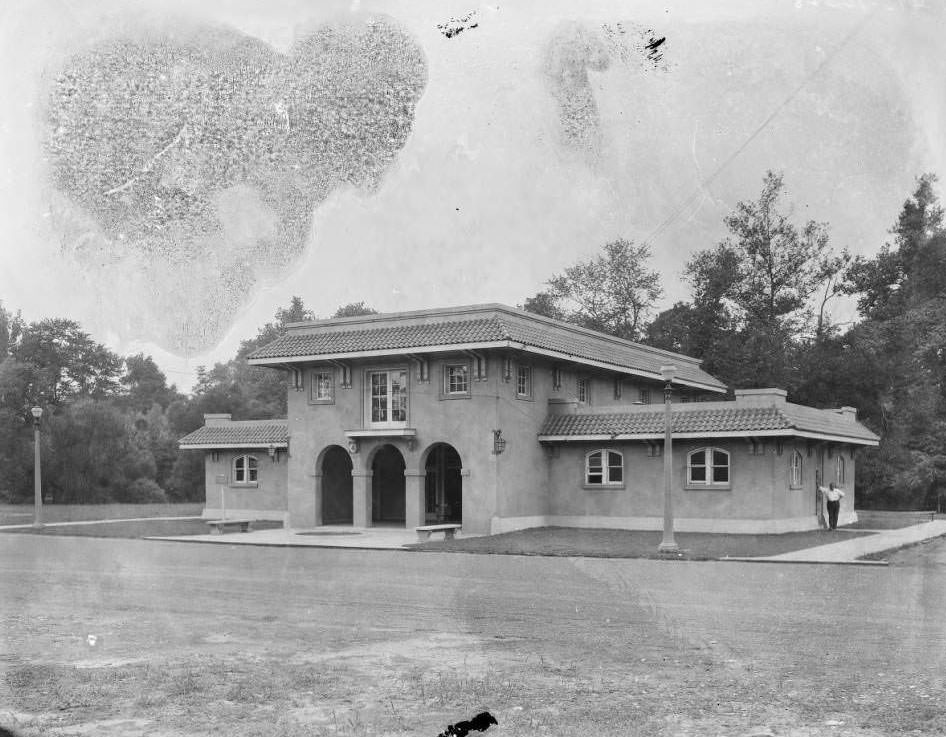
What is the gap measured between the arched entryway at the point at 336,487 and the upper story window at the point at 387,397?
2.69m

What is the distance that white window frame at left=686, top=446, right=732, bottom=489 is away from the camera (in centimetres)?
3027

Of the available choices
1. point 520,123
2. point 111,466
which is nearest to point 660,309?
point 111,466

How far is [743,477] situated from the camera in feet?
98.6

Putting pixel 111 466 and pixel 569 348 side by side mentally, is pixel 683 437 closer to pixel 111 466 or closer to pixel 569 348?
pixel 569 348

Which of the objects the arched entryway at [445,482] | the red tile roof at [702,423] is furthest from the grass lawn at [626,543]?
the arched entryway at [445,482]

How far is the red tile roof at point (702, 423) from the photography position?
96.0 ft

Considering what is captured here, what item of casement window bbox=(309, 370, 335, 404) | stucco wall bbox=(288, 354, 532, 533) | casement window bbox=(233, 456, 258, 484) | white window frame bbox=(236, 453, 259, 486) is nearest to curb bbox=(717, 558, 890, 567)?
stucco wall bbox=(288, 354, 532, 533)

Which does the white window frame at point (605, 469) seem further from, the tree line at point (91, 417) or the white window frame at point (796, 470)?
the tree line at point (91, 417)

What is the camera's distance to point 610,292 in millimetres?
58750

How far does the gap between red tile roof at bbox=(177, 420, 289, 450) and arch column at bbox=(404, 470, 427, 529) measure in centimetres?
693

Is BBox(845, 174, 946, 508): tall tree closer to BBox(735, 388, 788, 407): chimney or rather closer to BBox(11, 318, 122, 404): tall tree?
BBox(735, 388, 788, 407): chimney

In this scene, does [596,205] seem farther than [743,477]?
No

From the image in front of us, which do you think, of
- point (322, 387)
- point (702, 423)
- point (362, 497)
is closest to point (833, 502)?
point (702, 423)

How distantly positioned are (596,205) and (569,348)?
856 cm
